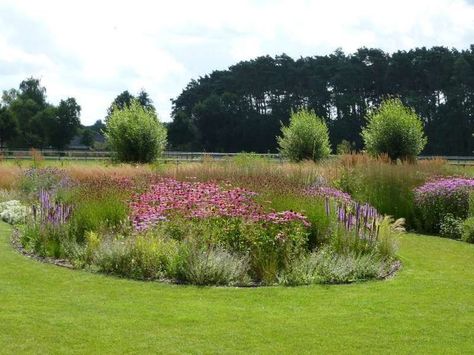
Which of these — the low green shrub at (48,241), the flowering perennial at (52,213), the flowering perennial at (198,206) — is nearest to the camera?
the flowering perennial at (198,206)

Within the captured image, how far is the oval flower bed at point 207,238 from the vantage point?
8.38 metres

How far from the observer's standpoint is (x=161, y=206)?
1016cm

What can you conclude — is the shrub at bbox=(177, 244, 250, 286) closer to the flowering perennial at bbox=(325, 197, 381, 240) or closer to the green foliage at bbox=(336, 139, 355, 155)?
the flowering perennial at bbox=(325, 197, 381, 240)

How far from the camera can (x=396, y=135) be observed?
22.0 metres

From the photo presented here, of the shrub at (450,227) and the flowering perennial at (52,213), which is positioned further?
the shrub at (450,227)

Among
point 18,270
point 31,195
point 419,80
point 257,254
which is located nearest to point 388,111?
point 31,195

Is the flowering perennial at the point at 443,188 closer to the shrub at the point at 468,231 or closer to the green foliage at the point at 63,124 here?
the shrub at the point at 468,231

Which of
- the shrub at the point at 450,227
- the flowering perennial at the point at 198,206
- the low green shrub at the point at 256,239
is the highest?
the flowering perennial at the point at 198,206

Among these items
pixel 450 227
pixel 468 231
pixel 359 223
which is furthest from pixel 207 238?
pixel 450 227

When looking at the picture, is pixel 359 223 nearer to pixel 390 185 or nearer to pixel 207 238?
pixel 207 238

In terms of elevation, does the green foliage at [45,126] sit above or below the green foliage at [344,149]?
above

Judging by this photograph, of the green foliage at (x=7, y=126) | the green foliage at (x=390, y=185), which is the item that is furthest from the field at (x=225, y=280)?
the green foliage at (x=7, y=126)

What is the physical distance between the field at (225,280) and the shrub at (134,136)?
926cm

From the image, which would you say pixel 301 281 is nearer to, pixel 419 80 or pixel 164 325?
pixel 164 325
